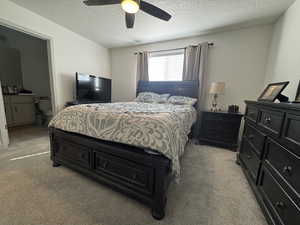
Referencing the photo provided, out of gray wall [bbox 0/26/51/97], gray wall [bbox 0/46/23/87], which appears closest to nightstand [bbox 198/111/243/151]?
gray wall [bbox 0/26/51/97]

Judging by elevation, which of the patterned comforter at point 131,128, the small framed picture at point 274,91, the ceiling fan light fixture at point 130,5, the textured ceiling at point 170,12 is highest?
the textured ceiling at point 170,12

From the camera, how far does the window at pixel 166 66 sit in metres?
3.53

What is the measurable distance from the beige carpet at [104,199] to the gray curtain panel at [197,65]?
1.93m

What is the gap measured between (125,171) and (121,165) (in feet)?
0.23

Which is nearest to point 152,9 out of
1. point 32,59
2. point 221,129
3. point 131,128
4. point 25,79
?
point 131,128

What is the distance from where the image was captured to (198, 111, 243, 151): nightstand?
260 centimetres

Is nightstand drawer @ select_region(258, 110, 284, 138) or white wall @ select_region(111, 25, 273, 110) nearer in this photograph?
nightstand drawer @ select_region(258, 110, 284, 138)

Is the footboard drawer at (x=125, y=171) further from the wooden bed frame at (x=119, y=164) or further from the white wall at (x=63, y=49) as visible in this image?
the white wall at (x=63, y=49)

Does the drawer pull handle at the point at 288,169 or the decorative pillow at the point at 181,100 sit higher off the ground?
the decorative pillow at the point at 181,100

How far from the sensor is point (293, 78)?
1.82m

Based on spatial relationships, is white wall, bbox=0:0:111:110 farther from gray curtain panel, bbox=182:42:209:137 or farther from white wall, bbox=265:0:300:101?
white wall, bbox=265:0:300:101

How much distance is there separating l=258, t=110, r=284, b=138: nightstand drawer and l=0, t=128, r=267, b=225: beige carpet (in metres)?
0.76

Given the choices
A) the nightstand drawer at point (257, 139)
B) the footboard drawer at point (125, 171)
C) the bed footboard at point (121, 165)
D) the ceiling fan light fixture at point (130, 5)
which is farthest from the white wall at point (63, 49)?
the nightstand drawer at point (257, 139)

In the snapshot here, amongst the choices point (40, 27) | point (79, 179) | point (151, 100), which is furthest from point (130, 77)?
point (79, 179)
